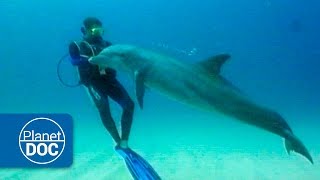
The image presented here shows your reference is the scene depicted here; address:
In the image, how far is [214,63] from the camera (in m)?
4.80

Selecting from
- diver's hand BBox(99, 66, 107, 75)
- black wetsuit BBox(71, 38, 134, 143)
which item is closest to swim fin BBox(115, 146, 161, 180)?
black wetsuit BBox(71, 38, 134, 143)

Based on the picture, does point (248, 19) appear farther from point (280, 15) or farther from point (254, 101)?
point (254, 101)

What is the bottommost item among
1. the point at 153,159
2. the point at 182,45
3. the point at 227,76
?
the point at 153,159

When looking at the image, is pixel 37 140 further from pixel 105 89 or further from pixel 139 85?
pixel 139 85

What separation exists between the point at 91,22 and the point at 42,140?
1.42 m

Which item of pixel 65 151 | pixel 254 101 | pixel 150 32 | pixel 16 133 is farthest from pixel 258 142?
pixel 16 133

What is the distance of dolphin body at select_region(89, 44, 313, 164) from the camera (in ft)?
15.8

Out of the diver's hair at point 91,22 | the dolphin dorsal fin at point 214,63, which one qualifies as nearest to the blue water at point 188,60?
the diver's hair at point 91,22

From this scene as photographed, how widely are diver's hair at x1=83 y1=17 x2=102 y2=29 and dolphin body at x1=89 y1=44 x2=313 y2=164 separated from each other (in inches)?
12.5

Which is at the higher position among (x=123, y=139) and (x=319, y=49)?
A: (x=319, y=49)

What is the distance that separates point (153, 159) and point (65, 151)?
98 centimetres

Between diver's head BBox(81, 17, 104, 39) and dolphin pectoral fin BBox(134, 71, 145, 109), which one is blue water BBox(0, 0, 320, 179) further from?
dolphin pectoral fin BBox(134, 71, 145, 109)

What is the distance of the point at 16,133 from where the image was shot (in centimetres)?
522

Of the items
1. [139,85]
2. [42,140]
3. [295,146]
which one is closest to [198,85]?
[139,85]
